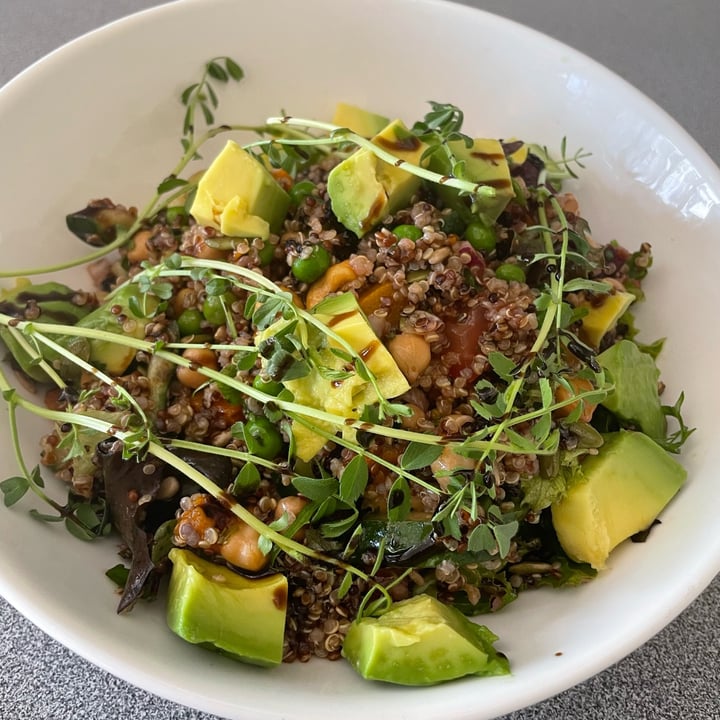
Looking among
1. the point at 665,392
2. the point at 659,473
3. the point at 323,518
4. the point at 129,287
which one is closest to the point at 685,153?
the point at 665,392

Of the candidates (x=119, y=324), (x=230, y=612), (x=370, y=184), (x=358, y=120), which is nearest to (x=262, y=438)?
(x=230, y=612)

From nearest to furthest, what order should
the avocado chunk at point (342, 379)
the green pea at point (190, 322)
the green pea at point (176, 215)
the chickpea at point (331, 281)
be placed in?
the avocado chunk at point (342, 379) < the chickpea at point (331, 281) < the green pea at point (190, 322) < the green pea at point (176, 215)

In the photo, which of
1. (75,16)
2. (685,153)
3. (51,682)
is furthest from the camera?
(75,16)

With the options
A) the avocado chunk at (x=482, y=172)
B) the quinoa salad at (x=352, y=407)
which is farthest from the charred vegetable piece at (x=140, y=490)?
the avocado chunk at (x=482, y=172)

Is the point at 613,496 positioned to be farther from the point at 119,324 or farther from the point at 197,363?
the point at 119,324

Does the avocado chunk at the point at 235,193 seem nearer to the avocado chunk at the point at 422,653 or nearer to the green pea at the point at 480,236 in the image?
the green pea at the point at 480,236

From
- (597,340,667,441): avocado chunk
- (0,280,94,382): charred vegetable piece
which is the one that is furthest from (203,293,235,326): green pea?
(597,340,667,441): avocado chunk

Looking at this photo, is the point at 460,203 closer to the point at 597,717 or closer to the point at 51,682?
the point at 597,717
